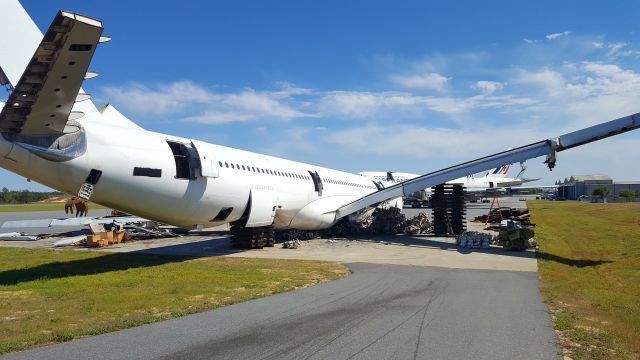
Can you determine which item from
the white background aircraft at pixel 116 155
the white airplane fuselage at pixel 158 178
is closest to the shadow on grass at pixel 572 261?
the white background aircraft at pixel 116 155

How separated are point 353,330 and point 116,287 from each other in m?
7.01

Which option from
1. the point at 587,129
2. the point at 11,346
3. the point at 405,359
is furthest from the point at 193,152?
the point at 587,129

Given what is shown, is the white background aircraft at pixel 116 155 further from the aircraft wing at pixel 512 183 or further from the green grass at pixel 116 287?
the aircraft wing at pixel 512 183

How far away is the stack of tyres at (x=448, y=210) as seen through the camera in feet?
92.4

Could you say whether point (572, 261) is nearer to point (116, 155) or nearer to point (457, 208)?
point (457, 208)

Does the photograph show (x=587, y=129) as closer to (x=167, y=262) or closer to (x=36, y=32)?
(x=167, y=262)

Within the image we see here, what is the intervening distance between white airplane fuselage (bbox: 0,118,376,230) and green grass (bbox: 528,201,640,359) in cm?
1068

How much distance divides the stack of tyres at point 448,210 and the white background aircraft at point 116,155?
191 inches

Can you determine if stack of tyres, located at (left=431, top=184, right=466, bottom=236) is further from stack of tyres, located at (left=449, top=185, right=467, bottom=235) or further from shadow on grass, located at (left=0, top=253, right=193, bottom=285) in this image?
shadow on grass, located at (left=0, top=253, right=193, bottom=285)

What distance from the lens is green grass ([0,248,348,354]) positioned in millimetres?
8398

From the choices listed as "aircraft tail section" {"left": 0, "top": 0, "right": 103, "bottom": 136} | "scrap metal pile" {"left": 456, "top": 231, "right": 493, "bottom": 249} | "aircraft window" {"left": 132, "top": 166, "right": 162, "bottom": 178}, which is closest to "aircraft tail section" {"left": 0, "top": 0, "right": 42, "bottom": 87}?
"aircraft tail section" {"left": 0, "top": 0, "right": 103, "bottom": 136}

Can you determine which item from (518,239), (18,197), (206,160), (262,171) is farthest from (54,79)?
(18,197)

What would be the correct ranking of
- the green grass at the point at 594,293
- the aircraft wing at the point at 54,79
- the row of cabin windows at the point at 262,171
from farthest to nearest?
the row of cabin windows at the point at 262,171 < the aircraft wing at the point at 54,79 < the green grass at the point at 594,293

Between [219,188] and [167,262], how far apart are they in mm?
3109
